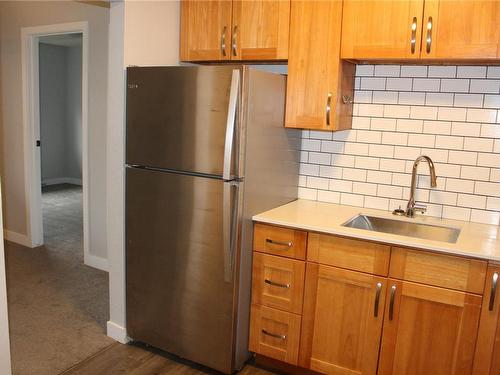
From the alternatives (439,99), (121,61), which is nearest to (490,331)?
(439,99)

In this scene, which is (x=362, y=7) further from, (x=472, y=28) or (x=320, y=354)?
(x=320, y=354)

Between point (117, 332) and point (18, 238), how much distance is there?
2.30 m

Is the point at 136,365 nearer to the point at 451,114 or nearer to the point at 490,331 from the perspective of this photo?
the point at 490,331

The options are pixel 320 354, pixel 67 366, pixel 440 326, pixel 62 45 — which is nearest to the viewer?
pixel 440 326

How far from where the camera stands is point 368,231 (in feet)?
7.35

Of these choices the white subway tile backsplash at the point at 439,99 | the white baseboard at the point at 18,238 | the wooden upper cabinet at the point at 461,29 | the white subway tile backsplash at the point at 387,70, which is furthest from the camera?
the white baseboard at the point at 18,238

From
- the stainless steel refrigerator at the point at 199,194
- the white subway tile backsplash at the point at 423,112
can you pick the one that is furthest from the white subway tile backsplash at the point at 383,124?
the stainless steel refrigerator at the point at 199,194

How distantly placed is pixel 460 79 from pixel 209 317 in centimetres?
183

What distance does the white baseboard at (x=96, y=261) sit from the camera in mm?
3947

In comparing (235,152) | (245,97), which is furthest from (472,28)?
(235,152)

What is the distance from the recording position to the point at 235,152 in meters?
2.25

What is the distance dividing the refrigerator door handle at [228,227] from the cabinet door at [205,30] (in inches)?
34.6

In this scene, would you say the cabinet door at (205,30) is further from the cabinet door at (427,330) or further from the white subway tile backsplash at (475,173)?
the cabinet door at (427,330)

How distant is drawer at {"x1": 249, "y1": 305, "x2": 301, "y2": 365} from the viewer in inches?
95.4
